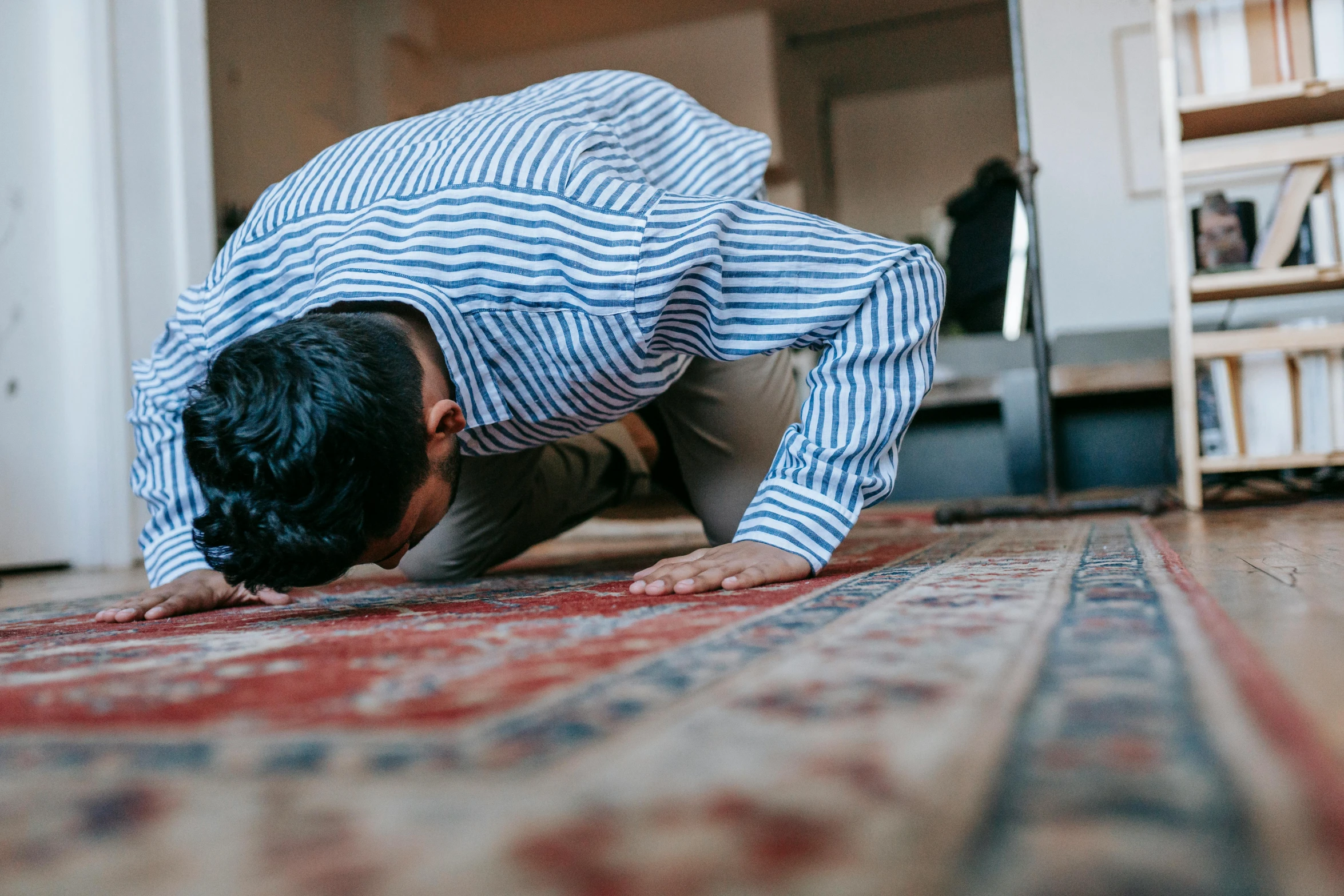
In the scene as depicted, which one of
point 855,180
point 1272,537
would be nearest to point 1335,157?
point 1272,537

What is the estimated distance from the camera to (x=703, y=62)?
5340mm

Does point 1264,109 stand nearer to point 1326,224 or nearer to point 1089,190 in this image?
point 1326,224

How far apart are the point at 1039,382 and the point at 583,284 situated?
4.90 feet

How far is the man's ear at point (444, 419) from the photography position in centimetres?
88

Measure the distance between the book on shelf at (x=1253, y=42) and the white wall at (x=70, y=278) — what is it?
2.44 meters

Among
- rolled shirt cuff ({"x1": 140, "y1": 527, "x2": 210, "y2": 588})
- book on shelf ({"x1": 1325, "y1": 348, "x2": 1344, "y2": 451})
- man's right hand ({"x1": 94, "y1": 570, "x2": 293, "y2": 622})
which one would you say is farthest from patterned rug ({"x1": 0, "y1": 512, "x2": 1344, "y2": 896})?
book on shelf ({"x1": 1325, "y1": 348, "x2": 1344, "y2": 451})

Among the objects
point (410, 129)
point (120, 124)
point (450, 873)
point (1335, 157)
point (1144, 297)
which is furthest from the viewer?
point (1144, 297)

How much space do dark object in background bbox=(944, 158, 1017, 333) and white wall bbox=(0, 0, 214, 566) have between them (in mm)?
2686

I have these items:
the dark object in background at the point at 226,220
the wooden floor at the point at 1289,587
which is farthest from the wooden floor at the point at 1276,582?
the dark object in background at the point at 226,220

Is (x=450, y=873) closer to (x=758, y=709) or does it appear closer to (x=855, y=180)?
(x=758, y=709)

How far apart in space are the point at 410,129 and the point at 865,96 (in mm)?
6382

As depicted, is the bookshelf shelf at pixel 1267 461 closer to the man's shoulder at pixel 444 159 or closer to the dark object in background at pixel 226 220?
the man's shoulder at pixel 444 159

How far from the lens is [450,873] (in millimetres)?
288

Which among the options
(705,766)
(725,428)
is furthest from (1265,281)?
(705,766)
